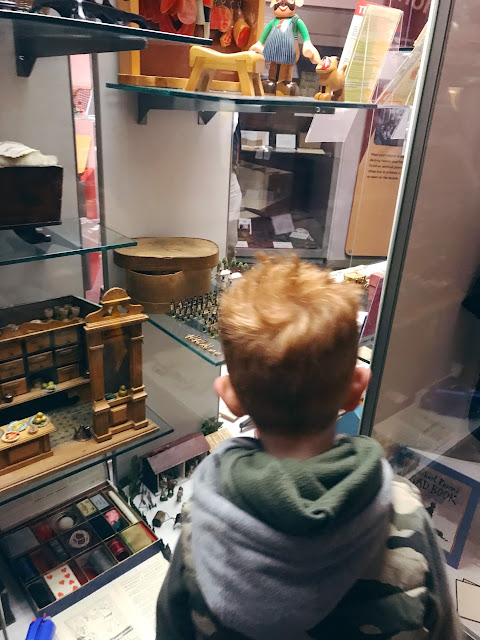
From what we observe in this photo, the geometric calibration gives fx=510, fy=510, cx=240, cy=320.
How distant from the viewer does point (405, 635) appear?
62 centimetres

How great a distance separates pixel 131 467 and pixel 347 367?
1.03m

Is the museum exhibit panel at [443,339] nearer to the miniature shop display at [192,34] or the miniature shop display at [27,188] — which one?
the miniature shop display at [192,34]

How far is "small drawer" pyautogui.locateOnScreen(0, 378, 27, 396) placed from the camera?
1.01m

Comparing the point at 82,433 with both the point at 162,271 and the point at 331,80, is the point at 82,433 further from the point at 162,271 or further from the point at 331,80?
the point at 331,80

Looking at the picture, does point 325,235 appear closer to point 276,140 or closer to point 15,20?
point 276,140

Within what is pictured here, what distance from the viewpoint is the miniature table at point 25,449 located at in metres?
0.98

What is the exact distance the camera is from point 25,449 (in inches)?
39.5

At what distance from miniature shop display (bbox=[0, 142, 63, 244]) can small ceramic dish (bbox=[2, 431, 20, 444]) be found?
38 cm

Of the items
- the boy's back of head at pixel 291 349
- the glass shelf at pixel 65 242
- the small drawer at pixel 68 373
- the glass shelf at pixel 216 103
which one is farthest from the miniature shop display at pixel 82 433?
the glass shelf at pixel 216 103

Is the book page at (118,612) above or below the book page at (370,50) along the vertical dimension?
below

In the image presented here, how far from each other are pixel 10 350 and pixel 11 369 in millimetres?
40

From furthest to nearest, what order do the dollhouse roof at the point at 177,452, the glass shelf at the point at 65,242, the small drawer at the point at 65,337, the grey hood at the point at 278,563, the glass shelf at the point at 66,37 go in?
1. the dollhouse roof at the point at 177,452
2. the small drawer at the point at 65,337
3. the glass shelf at the point at 65,242
4. the glass shelf at the point at 66,37
5. the grey hood at the point at 278,563

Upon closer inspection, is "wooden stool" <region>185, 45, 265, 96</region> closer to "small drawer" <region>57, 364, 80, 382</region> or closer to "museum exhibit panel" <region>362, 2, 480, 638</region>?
"museum exhibit panel" <region>362, 2, 480, 638</region>

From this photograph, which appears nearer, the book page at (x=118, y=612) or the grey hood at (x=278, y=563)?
the grey hood at (x=278, y=563)
